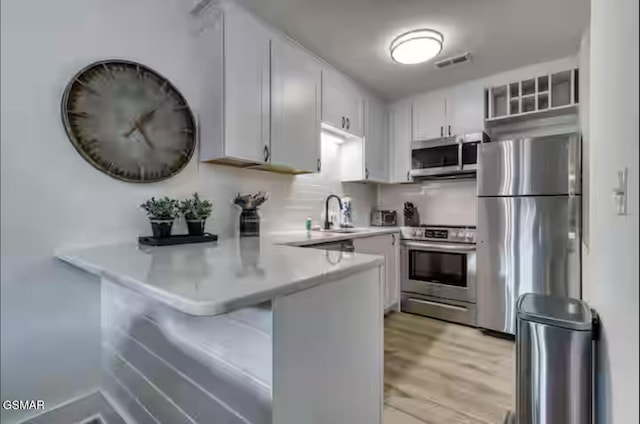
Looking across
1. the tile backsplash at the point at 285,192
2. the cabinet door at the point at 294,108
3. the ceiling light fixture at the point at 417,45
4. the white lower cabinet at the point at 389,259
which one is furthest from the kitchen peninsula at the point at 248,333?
the ceiling light fixture at the point at 417,45

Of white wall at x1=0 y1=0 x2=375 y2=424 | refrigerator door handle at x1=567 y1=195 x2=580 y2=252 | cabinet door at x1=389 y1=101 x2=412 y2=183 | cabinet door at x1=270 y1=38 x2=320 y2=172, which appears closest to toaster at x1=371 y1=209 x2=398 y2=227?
cabinet door at x1=389 y1=101 x2=412 y2=183

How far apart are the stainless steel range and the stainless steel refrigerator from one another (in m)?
0.13

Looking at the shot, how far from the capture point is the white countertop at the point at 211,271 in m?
0.73

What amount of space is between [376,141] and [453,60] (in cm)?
113

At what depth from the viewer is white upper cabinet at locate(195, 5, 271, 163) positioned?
78.0 inches

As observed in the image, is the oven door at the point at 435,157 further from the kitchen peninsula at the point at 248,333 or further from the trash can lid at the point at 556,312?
the kitchen peninsula at the point at 248,333

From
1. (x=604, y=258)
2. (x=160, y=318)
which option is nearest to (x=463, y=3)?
(x=604, y=258)

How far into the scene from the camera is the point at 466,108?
10.7 feet

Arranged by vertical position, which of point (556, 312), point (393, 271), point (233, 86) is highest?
point (233, 86)

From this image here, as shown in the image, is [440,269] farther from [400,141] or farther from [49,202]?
[49,202]

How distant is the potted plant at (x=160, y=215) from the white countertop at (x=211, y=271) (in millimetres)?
182

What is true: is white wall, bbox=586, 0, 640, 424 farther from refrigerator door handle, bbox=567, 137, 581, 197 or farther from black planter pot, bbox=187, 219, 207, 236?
black planter pot, bbox=187, 219, 207, 236
